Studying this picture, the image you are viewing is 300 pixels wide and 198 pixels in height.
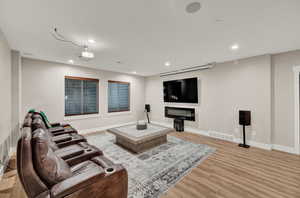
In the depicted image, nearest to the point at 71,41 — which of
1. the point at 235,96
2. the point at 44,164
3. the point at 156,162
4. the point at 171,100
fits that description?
the point at 44,164

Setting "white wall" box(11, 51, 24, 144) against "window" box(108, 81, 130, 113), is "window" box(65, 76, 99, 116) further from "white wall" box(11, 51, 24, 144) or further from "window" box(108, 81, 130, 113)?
"white wall" box(11, 51, 24, 144)

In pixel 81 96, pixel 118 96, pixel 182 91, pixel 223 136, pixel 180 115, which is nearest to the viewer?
pixel 223 136

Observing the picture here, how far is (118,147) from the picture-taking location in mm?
3414

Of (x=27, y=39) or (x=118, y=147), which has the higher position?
(x=27, y=39)

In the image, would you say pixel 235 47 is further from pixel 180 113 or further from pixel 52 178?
pixel 52 178

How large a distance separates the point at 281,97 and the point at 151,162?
3.72 m

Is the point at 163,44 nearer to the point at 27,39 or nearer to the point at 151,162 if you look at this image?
the point at 151,162

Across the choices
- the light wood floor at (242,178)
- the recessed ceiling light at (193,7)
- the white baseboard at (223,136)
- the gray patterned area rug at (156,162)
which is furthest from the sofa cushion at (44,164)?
the white baseboard at (223,136)

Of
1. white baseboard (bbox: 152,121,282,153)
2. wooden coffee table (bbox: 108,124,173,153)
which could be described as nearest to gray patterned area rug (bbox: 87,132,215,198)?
wooden coffee table (bbox: 108,124,173,153)

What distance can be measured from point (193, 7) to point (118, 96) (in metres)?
4.91

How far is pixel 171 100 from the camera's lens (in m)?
5.59

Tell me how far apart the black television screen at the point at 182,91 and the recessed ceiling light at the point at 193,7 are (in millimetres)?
3339

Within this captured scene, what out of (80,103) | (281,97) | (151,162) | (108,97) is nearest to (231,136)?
(281,97)

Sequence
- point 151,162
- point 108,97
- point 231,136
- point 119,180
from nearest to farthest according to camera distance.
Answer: point 119,180 < point 151,162 < point 231,136 < point 108,97
